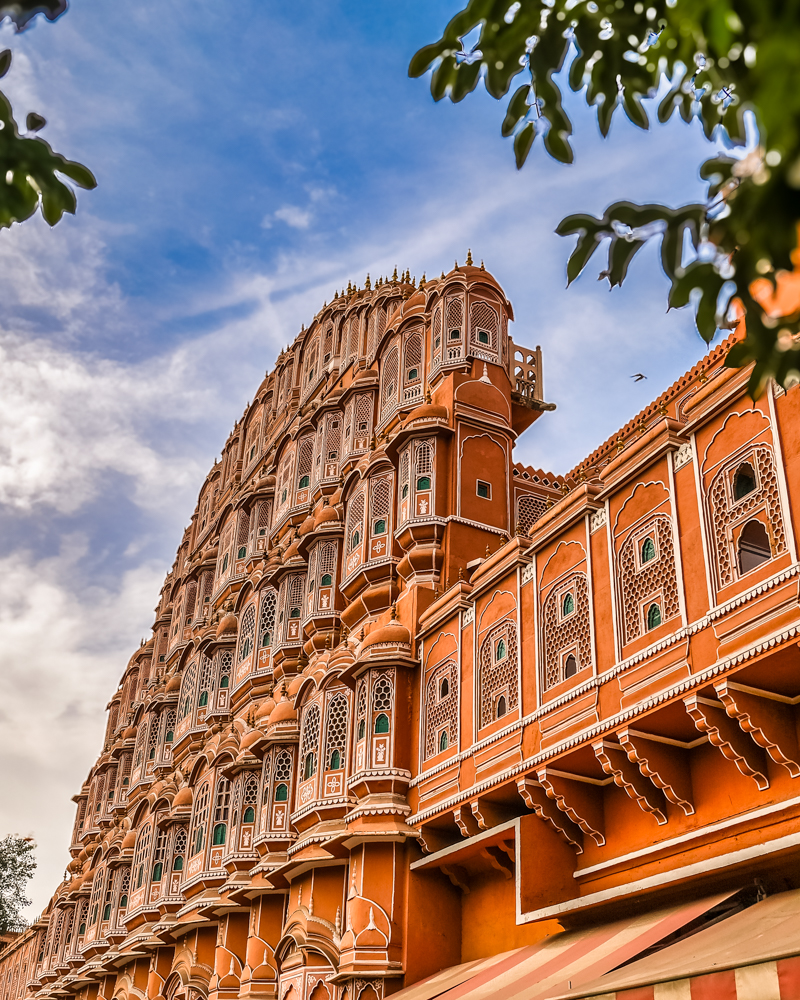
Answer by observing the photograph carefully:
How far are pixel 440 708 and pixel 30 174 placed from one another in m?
13.6

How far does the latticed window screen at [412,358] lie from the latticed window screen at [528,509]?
3.78m

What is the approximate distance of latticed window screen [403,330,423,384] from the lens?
22.8 metres

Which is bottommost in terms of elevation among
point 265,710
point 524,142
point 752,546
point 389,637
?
point 524,142

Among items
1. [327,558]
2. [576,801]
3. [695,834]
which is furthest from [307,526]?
[695,834]

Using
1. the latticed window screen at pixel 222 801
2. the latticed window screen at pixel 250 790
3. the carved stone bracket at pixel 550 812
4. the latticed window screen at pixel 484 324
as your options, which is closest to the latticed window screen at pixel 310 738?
the latticed window screen at pixel 250 790

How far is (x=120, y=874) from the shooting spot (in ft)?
101

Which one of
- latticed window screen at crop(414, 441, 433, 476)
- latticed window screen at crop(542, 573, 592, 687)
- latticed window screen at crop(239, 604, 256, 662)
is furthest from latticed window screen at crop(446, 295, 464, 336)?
latticed window screen at crop(542, 573, 592, 687)

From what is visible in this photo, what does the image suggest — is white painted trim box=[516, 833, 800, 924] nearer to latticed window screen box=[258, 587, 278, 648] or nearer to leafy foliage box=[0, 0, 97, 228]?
leafy foliage box=[0, 0, 97, 228]

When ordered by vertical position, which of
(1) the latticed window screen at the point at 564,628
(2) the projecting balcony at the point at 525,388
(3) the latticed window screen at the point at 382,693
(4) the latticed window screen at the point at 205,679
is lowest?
(1) the latticed window screen at the point at 564,628

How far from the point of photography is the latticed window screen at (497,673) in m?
14.3

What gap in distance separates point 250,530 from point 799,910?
2301 cm

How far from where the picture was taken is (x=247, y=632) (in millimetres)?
26594

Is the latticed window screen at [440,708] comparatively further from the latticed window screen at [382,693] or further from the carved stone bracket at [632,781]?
the carved stone bracket at [632,781]

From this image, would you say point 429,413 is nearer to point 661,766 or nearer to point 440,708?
point 440,708
